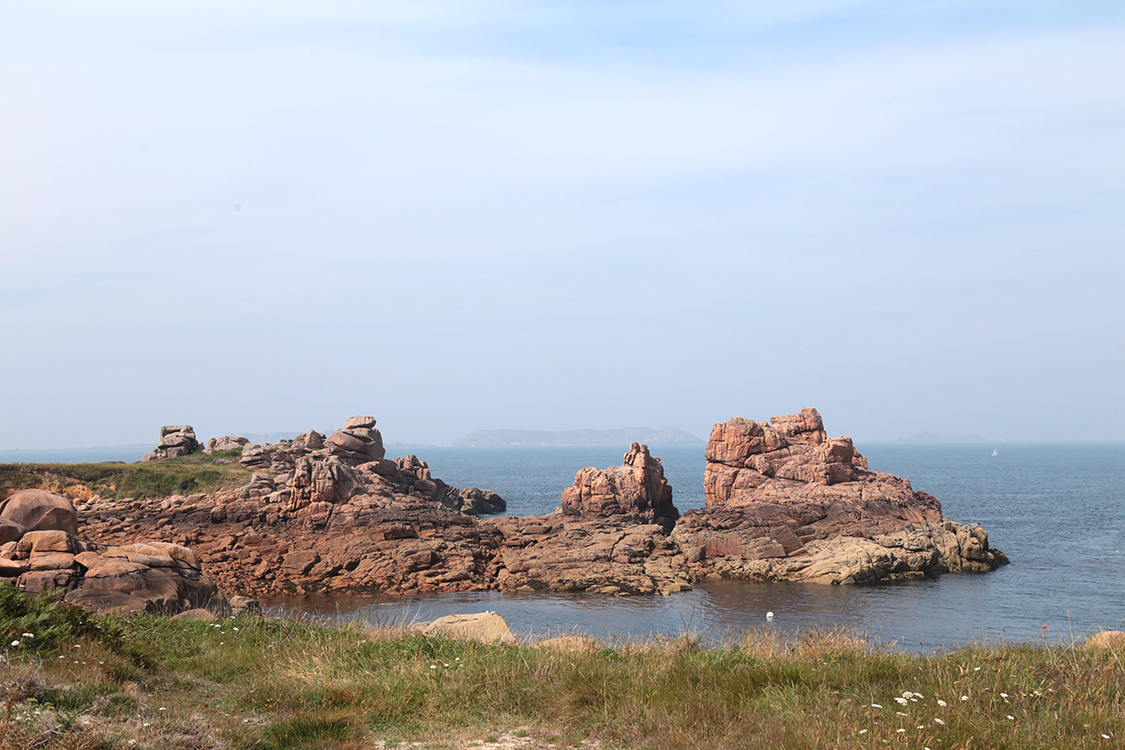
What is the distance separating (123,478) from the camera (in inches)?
2319

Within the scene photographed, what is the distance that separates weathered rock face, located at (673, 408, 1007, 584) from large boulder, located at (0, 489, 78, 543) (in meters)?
34.3

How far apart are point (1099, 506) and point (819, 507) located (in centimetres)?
5776

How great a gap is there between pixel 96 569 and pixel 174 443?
60.3 metres

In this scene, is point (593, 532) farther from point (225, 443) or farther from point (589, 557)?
point (225, 443)

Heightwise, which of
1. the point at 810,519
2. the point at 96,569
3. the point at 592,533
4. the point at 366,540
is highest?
the point at 96,569

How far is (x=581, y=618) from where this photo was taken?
34.9 m

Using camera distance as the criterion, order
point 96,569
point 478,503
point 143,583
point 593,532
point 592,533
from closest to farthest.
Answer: point 96,569
point 143,583
point 592,533
point 593,532
point 478,503

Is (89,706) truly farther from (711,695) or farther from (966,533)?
(966,533)

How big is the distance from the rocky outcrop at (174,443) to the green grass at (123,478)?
5.68m

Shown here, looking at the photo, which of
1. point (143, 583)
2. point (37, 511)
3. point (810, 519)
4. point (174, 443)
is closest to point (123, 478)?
point (174, 443)

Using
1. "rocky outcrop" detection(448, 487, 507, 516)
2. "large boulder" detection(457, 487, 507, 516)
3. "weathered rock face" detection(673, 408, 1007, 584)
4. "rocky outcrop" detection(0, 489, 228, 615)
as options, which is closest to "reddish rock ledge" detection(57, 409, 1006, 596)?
"weathered rock face" detection(673, 408, 1007, 584)

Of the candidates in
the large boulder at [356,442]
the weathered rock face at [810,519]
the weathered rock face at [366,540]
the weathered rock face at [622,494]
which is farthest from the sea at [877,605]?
the large boulder at [356,442]

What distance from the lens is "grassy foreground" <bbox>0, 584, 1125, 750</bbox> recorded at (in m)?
6.24

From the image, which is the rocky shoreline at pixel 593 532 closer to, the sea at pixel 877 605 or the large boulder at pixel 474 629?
the sea at pixel 877 605
